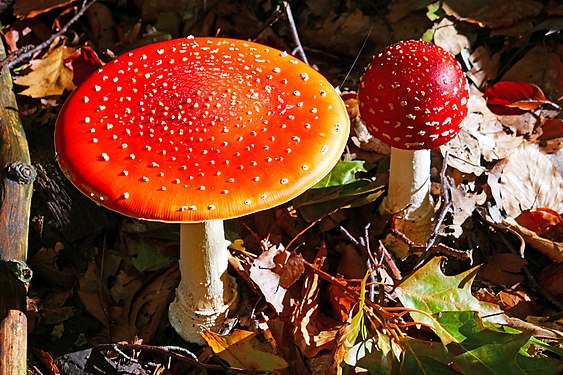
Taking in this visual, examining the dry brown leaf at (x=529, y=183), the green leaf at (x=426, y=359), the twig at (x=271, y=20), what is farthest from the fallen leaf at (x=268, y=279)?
the twig at (x=271, y=20)

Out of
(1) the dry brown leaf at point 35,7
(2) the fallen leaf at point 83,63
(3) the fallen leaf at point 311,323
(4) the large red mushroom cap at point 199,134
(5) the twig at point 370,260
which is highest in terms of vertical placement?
(4) the large red mushroom cap at point 199,134

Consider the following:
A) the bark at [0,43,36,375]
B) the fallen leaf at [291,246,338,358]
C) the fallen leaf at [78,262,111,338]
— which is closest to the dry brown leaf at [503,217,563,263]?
the fallen leaf at [291,246,338,358]

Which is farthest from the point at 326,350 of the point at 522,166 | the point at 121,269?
the point at 522,166

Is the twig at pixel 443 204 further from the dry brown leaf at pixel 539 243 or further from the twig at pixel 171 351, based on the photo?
the twig at pixel 171 351

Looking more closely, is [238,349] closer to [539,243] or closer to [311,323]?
[311,323]

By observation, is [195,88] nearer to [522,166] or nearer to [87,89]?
[87,89]

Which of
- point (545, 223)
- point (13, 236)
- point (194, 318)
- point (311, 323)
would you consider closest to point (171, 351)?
point (194, 318)

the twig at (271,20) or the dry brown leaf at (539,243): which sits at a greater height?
the twig at (271,20)

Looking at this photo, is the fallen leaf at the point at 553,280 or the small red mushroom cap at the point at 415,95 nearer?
the small red mushroom cap at the point at 415,95
